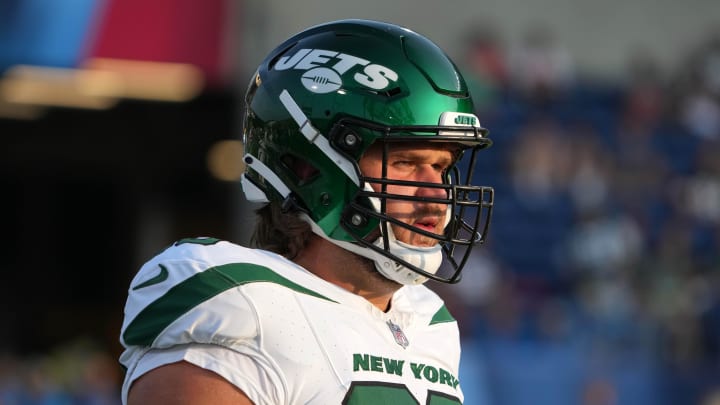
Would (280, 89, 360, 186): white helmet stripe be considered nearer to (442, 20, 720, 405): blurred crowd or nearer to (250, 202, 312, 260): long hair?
(250, 202, 312, 260): long hair

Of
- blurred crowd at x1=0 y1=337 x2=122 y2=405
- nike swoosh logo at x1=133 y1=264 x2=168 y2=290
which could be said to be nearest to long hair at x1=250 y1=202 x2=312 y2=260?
nike swoosh logo at x1=133 y1=264 x2=168 y2=290

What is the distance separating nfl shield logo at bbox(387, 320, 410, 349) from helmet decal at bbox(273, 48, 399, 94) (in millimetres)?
446

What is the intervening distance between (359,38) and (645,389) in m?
6.95

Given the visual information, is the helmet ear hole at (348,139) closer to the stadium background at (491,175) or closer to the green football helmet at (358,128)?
the green football helmet at (358,128)

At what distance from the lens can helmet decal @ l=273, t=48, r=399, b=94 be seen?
215 centimetres

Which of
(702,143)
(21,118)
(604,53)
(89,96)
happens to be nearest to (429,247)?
(89,96)

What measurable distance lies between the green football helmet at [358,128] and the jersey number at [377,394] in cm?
21

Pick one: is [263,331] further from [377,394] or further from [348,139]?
[348,139]

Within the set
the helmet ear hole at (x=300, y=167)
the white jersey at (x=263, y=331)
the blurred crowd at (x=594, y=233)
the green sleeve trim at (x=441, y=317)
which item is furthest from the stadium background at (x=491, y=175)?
the white jersey at (x=263, y=331)

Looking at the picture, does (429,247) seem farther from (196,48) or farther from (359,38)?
(196,48)

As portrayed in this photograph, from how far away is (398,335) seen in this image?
7.13 feet

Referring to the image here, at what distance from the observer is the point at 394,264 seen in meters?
2.13

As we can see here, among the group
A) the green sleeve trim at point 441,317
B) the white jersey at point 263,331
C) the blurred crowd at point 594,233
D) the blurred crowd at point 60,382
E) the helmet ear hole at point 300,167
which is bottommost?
the blurred crowd at point 60,382

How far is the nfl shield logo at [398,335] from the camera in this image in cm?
216
